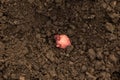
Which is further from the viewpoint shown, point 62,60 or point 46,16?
point 46,16

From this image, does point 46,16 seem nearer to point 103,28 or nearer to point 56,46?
point 56,46

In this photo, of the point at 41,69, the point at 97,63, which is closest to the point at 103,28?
the point at 97,63

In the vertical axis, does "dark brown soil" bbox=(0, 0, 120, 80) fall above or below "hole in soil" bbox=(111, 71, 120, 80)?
above

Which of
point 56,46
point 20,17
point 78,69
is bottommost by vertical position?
point 78,69

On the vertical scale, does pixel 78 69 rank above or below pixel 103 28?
below

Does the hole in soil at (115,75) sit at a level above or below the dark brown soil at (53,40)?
below

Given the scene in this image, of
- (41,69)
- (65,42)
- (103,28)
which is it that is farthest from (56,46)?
(103,28)

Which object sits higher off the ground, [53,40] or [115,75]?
[53,40]
